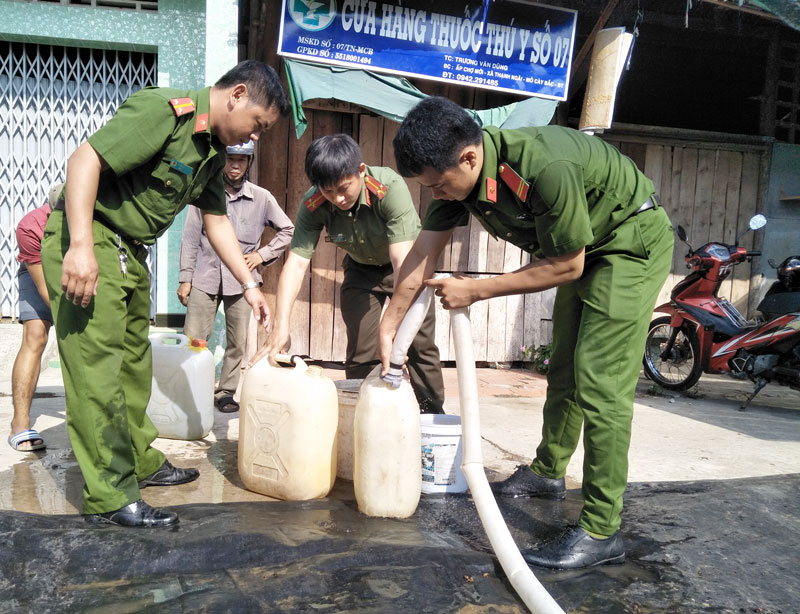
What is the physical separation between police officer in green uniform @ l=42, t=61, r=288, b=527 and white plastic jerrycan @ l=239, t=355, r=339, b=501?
1.43 ft

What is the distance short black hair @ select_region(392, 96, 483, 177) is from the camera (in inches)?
76.9

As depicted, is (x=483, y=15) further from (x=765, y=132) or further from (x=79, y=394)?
(x=79, y=394)

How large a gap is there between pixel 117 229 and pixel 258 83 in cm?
74

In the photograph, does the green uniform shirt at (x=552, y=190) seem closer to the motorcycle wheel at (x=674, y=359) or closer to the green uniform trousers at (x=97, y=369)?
the green uniform trousers at (x=97, y=369)

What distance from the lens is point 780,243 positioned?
6.47 metres

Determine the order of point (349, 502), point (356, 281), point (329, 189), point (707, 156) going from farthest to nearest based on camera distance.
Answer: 1. point (707, 156)
2. point (356, 281)
3. point (329, 189)
4. point (349, 502)

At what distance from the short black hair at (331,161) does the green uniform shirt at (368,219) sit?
23cm

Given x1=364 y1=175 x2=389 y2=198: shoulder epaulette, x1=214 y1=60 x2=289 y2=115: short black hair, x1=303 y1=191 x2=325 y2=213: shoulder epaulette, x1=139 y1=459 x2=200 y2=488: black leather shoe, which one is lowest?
x1=139 y1=459 x2=200 y2=488: black leather shoe

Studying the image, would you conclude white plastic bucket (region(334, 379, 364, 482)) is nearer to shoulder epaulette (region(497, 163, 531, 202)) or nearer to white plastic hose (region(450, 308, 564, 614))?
white plastic hose (region(450, 308, 564, 614))

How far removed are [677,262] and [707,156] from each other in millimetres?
1088

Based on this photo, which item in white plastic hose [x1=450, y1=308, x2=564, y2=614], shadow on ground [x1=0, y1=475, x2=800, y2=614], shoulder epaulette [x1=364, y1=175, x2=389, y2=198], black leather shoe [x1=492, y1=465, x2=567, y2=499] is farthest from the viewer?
shoulder epaulette [x1=364, y1=175, x2=389, y2=198]

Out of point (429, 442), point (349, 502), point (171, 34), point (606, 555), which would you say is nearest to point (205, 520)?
point (349, 502)

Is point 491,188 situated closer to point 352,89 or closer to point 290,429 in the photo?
point 290,429

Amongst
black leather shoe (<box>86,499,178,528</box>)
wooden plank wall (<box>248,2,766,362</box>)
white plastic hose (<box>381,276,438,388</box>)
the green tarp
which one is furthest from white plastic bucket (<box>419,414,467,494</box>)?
wooden plank wall (<box>248,2,766,362</box>)
